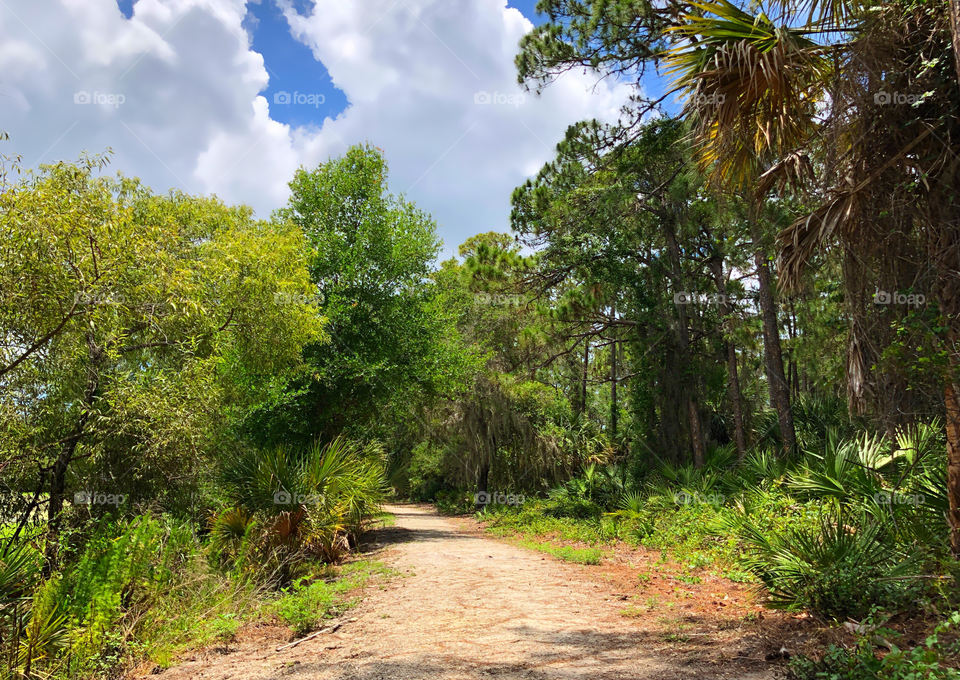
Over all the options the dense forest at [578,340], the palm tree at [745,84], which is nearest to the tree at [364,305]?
the dense forest at [578,340]

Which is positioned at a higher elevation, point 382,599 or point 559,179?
point 559,179

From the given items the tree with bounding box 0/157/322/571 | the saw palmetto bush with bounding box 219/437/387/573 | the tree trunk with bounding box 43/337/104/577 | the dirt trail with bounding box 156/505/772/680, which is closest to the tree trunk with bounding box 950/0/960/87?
the dirt trail with bounding box 156/505/772/680

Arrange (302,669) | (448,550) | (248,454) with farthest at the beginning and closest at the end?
1. (448,550)
2. (248,454)
3. (302,669)

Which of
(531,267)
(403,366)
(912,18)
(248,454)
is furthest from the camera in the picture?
(531,267)

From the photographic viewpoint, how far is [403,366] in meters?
15.4

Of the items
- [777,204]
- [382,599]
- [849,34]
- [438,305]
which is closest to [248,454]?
[382,599]

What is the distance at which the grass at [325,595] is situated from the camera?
604 centimetres

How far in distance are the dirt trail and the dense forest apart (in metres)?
0.89

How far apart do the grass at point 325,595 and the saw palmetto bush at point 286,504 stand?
1.94 ft

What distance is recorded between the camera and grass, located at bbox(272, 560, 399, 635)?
6043 mm

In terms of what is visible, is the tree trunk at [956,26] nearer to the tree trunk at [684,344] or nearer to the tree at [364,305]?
the tree at [364,305]

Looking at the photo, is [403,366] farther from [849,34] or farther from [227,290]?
[849,34]

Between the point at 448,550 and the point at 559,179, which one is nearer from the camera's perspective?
the point at 448,550

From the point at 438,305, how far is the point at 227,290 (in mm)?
7338
